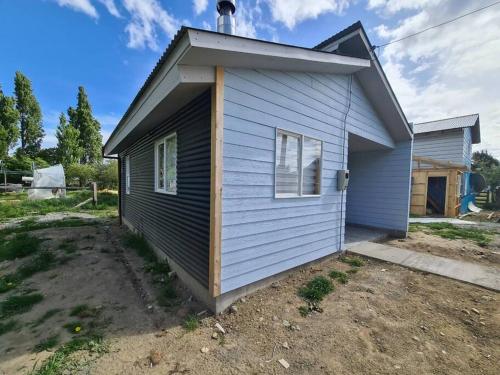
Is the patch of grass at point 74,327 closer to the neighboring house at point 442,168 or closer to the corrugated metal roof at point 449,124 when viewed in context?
the neighboring house at point 442,168

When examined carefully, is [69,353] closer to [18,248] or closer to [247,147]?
[247,147]

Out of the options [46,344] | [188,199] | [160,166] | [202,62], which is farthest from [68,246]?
[202,62]

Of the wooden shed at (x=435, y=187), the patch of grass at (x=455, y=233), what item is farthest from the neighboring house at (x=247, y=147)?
the wooden shed at (x=435, y=187)

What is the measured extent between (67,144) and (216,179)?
30198 millimetres

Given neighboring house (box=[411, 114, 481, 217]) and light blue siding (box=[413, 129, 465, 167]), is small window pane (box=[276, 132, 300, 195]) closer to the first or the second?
neighboring house (box=[411, 114, 481, 217])

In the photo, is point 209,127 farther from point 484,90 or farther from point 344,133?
point 484,90

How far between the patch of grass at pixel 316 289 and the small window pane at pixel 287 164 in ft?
5.07

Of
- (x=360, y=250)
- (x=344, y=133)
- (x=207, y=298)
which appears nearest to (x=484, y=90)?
(x=344, y=133)

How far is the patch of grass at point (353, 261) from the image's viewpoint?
15.4 feet

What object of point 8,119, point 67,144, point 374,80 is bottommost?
point 374,80

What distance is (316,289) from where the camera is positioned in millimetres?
3506

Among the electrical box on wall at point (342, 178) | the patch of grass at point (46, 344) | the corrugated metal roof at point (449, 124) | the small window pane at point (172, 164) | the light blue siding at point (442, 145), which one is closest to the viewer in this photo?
the patch of grass at point (46, 344)

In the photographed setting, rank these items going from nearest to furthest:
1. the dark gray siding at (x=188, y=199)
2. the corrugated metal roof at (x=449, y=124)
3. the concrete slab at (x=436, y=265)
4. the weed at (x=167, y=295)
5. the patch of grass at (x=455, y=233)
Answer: the dark gray siding at (x=188, y=199)
the weed at (x=167, y=295)
the concrete slab at (x=436, y=265)
the patch of grass at (x=455, y=233)
the corrugated metal roof at (x=449, y=124)

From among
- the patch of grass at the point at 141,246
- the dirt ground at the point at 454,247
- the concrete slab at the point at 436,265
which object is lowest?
the patch of grass at the point at 141,246
